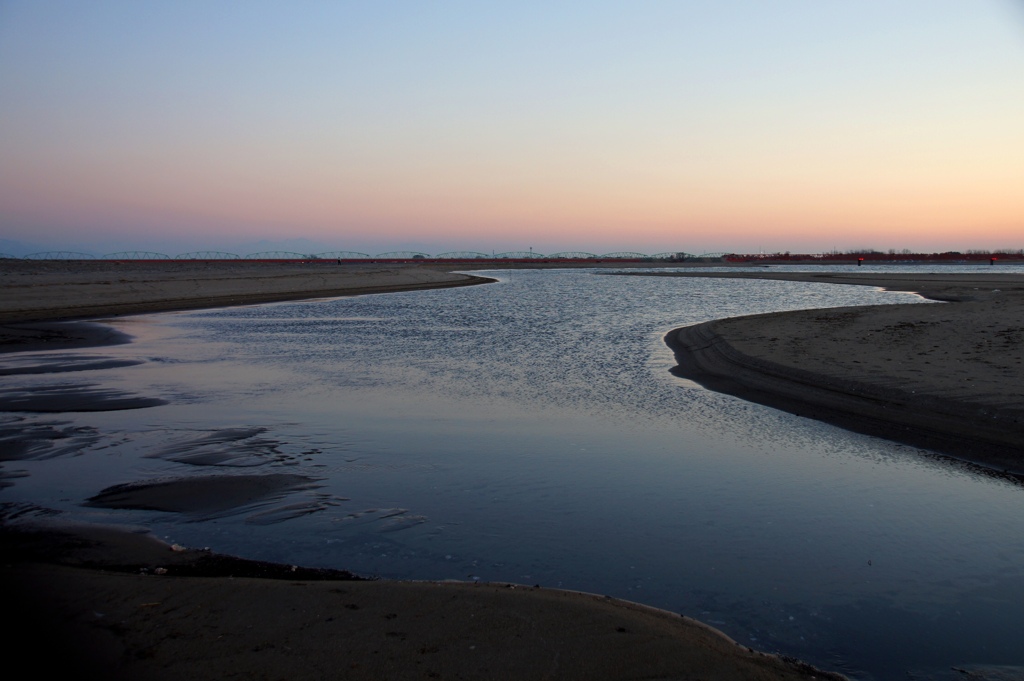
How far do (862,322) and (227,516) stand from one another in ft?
66.3

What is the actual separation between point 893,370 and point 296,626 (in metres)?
13.6

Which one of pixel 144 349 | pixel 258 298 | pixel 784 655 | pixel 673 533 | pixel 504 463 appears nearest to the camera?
pixel 784 655

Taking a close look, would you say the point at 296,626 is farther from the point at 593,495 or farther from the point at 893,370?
the point at 893,370

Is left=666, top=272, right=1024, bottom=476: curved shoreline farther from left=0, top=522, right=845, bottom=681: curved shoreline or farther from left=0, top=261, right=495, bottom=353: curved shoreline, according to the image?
left=0, top=261, right=495, bottom=353: curved shoreline

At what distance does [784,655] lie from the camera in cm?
479

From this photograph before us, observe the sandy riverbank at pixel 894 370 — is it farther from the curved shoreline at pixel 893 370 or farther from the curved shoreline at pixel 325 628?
the curved shoreline at pixel 325 628

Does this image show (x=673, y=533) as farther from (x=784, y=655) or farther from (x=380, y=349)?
(x=380, y=349)

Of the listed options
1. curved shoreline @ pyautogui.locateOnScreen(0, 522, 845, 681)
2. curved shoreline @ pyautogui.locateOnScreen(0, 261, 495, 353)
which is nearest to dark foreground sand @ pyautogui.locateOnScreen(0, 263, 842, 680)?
curved shoreline @ pyautogui.locateOnScreen(0, 522, 845, 681)

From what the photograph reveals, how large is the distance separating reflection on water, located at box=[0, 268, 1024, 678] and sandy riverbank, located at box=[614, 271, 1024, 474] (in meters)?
0.80

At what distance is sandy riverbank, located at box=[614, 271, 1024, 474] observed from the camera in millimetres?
10719

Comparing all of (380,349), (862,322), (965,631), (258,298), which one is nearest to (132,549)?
(965,631)

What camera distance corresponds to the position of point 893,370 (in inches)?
571

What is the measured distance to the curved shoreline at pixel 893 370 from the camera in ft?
35.1

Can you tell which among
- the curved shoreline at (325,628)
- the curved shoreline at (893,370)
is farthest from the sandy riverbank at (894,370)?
the curved shoreline at (325,628)
